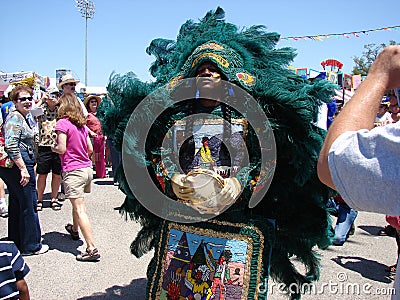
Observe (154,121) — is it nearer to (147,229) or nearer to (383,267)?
(147,229)

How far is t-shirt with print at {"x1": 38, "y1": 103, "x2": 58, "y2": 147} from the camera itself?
5.04m

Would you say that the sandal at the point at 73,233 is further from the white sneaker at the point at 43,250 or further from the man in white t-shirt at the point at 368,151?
the man in white t-shirt at the point at 368,151

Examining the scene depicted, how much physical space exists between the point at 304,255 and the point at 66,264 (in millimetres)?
2214

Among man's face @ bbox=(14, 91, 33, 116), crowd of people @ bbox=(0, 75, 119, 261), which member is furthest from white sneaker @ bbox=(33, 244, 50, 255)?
man's face @ bbox=(14, 91, 33, 116)

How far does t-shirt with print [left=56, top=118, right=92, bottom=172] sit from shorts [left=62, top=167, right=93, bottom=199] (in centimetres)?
5

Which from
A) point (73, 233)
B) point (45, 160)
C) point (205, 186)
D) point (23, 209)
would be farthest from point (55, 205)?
point (205, 186)

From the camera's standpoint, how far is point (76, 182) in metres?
3.77

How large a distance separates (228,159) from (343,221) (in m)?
2.72

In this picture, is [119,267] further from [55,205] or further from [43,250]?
[55,205]

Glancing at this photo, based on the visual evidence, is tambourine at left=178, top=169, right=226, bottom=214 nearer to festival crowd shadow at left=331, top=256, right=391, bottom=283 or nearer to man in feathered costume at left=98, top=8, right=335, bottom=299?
man in feathered costume at left=98, top=8, right=335, bottom=299

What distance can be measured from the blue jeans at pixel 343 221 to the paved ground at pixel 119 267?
123mm

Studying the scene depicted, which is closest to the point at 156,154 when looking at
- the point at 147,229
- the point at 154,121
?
the point at 154,121

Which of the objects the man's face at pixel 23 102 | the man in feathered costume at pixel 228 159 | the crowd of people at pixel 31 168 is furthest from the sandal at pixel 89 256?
the man in feathered costume at pixel 228 159

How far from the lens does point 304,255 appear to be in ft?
7.43
